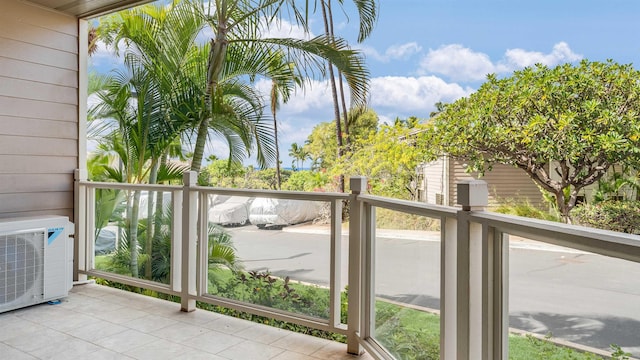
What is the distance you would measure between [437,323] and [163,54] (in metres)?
4.00

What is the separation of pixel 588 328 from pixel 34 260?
3.87m

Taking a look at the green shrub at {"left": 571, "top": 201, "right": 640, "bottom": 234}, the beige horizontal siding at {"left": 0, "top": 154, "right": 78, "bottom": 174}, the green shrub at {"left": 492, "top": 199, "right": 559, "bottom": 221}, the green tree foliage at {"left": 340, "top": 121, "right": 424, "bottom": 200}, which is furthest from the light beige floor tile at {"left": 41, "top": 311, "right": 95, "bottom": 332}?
the green shrub at {"left": 571, "top": 201, "right": 640, "bottom": 234}

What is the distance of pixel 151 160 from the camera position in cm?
470

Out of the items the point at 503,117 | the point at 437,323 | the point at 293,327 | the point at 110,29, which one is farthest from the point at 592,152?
the point at 110,29

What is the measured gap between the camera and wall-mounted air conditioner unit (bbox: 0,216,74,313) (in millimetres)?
3322

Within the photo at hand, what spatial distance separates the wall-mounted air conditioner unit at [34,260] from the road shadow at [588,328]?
143 inches

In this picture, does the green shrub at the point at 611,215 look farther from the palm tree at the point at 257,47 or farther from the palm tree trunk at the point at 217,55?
the palm tree trunk at the point at 217,55

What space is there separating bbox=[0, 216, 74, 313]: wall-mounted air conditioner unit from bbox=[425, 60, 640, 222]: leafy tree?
293 inches

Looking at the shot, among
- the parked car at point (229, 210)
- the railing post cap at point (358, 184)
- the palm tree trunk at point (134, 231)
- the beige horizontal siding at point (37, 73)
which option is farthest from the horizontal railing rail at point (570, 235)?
the beige horizontal siding at point (37, 73)

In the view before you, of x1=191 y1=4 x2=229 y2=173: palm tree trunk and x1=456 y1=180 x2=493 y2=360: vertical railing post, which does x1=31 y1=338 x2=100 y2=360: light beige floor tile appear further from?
x1=191 y1=4 x2=229 y2=173: palm tree trunk

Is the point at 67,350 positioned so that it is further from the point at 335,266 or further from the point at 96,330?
the point at 335,266

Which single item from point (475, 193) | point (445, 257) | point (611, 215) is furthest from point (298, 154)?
point (475, 193)

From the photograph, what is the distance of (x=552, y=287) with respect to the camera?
52.6 inches

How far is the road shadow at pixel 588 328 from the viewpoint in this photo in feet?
3.53
